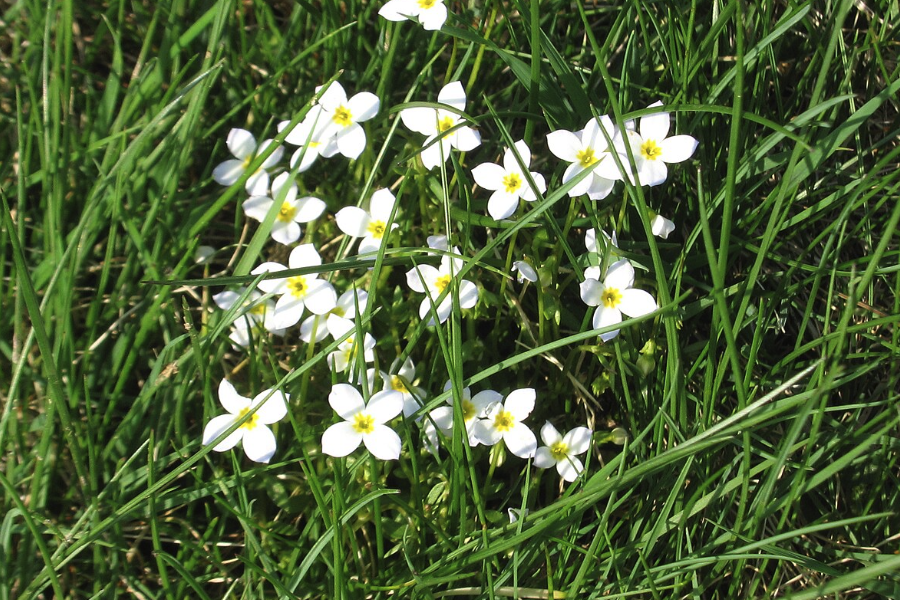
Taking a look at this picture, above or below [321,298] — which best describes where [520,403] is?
below


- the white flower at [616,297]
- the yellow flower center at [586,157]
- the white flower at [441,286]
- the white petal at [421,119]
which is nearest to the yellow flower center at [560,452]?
the white flower at [616,297]

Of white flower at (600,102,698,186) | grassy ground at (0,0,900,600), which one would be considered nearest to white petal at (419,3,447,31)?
grassy ground at (0,0,900,600)

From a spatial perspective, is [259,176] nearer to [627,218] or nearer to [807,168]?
[627,218]

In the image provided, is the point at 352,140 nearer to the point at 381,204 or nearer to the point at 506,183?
the point at 381,204

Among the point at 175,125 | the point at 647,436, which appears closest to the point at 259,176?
the point at 175,125

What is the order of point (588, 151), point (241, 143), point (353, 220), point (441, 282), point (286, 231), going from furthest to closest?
point (241, 143), point (286, 231), point (353, 220), point (441, 282), point (588, 151)

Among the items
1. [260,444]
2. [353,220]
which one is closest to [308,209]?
[353,220]

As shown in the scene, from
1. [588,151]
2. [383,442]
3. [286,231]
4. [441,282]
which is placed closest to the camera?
[383,442]
